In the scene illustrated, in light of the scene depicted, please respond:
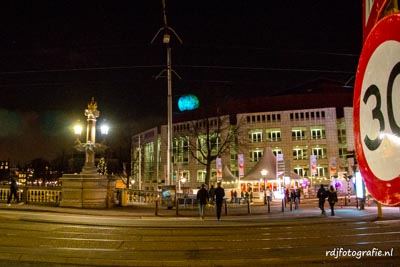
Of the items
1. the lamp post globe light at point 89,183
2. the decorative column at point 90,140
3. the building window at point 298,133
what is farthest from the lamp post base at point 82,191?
the building window at point 298,133

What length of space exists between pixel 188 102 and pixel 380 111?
7974 cm

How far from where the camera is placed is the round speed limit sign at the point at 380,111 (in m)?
1.33

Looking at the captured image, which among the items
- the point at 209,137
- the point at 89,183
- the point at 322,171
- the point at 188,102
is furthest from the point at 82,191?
the point at 188,102

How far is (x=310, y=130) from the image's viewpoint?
70.8 metres

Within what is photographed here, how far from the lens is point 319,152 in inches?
2776

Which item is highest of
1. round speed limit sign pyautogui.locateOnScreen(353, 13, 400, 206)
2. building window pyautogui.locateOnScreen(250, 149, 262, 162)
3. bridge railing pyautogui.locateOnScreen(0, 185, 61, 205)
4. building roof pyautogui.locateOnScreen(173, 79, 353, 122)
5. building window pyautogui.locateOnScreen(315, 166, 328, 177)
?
building roof pyautogui.locateOnScreen(173, 79, 353, 122)

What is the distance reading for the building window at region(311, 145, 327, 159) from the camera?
230 feet

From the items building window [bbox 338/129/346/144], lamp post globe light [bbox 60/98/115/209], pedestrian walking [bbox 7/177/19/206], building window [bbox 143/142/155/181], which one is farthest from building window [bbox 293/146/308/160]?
pedestrian walking [bbox 7/177/19/206]

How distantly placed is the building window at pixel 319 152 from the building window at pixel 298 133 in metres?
3.03

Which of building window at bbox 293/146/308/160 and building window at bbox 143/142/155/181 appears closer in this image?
building window at bbox 293/146/308/160

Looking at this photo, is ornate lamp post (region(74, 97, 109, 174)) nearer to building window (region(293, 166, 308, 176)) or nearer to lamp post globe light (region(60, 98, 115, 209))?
lamp post globe light (region(60, 98, 115, 209))

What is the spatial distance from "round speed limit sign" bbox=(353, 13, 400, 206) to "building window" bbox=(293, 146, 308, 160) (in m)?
71.6

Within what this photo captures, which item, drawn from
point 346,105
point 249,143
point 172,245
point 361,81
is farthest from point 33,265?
point 346,105

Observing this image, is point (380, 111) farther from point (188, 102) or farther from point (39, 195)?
point (188, 102)
